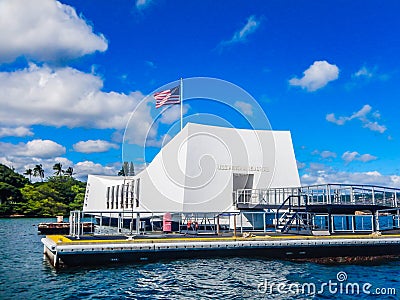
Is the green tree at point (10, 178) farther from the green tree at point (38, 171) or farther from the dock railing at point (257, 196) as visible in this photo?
the dock railing at point (257, 196)

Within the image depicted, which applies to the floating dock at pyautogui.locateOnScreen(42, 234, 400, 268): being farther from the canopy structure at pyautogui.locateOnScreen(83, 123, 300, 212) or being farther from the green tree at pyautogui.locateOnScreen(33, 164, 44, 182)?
the green tree at pyautogui.locateOnScreen(33, 164, 44, 182)

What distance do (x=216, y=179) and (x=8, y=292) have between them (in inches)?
867

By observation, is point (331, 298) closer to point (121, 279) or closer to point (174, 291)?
point (174, 291)

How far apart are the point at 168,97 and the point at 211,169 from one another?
704 cm

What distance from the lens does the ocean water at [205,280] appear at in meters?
14.2

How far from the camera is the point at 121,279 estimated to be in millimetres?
15930

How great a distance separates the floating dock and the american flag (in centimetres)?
1698

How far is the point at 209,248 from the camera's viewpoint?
19.3 metres

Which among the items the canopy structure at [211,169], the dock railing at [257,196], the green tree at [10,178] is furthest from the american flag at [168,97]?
the green tree at [10,178]

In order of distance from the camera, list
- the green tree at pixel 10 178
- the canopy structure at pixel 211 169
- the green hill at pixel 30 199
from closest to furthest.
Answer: the canopy structure at pixel 211 169 < the green hill at pixel 30 199 < the green tree at pixel 10 178

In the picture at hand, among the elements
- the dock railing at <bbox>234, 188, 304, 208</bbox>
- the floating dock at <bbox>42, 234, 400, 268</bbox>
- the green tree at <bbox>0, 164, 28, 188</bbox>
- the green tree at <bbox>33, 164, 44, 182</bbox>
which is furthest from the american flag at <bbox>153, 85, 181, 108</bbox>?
the green tree at <bbox>33, 164, 44, 182</bbox>

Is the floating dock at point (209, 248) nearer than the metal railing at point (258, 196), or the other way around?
the floating dock at point (209, 248)

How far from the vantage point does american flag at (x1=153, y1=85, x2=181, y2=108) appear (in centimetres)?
3506

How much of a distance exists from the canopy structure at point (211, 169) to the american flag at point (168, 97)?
8.87 feet
